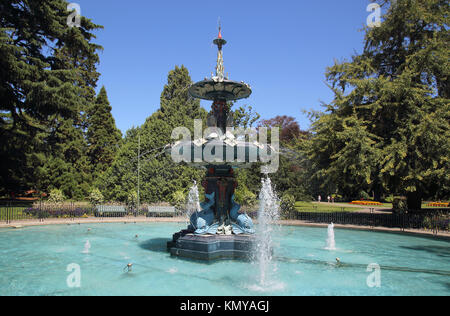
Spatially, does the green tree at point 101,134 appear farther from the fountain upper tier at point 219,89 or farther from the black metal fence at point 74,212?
the fountain upper tier at point 219,89

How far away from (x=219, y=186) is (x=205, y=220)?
1152 mm

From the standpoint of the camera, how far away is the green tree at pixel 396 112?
17.0 metres

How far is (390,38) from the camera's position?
72.0 ft

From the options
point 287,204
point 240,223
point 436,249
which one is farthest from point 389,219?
point 240,223

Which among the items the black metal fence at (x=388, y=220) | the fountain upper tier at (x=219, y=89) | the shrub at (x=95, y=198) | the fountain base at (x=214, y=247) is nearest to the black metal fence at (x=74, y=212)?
the shrub at (x=95, y=198)

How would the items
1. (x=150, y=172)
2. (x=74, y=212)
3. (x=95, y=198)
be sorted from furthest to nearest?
(x=150, y=172) → (x=95, y=198) → (x=74, y=212)

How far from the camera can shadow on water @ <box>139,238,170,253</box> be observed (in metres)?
10.9

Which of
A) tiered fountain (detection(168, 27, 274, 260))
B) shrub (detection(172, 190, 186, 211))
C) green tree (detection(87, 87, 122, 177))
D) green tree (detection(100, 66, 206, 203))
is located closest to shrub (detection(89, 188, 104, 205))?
green tree (detection(100, 66, 206, 203))

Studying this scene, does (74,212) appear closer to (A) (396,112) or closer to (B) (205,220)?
(B) (205,220)

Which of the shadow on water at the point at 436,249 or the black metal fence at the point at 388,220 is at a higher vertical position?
the black metal fence at the point at 388,220

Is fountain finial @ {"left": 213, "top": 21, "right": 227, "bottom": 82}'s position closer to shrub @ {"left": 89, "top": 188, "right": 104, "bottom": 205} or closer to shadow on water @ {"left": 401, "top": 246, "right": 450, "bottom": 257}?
shadow on water @ {"left": 401, "top": 246, "right": 450, "bottom": 257}

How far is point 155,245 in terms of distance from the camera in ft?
38.5

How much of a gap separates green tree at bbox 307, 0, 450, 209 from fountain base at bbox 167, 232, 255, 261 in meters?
10.3

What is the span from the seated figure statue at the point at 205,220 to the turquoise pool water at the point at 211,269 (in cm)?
113
